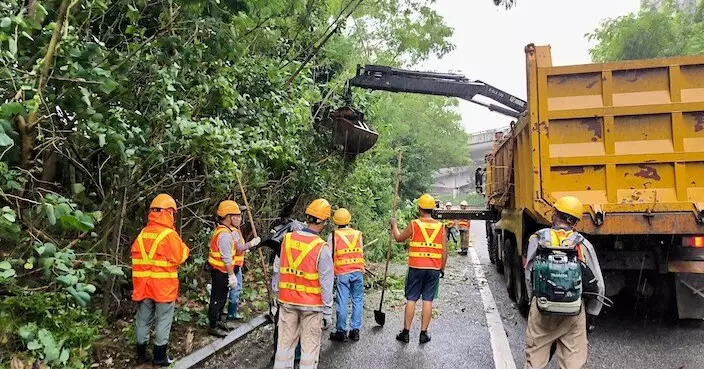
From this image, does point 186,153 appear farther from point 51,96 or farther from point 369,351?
point 369,351

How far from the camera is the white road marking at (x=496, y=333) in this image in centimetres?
524

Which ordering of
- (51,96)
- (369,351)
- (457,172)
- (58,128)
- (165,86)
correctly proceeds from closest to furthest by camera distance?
(51,96) < (58,128) < (165,86) < (369,351) < (457,172)

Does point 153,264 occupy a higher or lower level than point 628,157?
lower

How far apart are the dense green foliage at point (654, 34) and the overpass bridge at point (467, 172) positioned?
2412cm

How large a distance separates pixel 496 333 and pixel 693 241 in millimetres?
2285

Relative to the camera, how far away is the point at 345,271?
6.12 m

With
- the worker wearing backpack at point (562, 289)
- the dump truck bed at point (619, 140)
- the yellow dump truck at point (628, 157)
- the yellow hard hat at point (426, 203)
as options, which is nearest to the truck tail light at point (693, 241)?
the yellow dump truck at point (628, 157)

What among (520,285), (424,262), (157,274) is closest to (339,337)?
(424,262)

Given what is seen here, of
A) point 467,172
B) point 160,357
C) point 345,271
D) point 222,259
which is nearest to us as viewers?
point 160,357

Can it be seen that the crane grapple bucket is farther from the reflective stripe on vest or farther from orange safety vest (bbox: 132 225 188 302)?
orange safety vest (bbox: 132 225 188 302)

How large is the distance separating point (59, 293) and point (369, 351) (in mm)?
3004

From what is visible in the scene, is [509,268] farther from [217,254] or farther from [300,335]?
[300,335]

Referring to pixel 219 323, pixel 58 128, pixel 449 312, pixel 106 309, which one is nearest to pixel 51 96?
pixel 58 128

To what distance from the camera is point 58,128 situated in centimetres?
439
